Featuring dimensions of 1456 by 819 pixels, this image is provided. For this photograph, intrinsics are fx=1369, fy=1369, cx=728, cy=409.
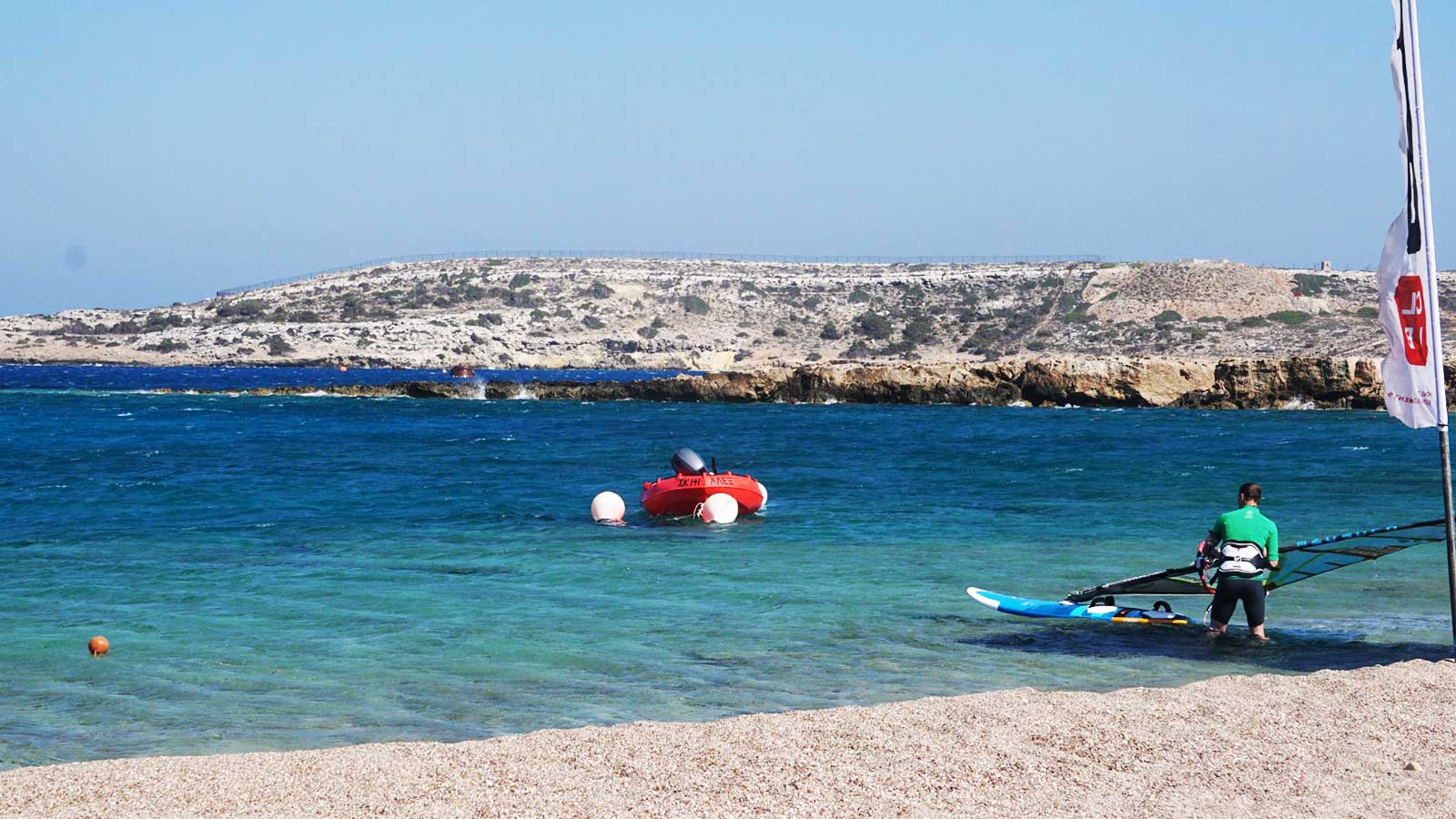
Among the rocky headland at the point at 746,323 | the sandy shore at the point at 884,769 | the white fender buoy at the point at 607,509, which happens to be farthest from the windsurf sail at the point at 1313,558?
the rocky headland at the point at 746,323

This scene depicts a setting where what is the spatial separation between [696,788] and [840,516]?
1732 cm

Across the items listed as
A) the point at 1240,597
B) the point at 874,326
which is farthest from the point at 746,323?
the point at 1240,597

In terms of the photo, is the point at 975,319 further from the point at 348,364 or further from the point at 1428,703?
the point at 1428,703

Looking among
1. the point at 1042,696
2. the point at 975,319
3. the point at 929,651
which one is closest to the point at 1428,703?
the point at 1042,696

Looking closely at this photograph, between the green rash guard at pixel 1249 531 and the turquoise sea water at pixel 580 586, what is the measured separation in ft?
3.25

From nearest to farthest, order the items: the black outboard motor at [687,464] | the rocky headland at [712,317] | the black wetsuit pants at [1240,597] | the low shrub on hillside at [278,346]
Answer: the black wetsuit pants at [1240,597] → the black outboard motor at [687,464] → the rocky headland at [712,317] → the low shrub on hillside at [278,346]

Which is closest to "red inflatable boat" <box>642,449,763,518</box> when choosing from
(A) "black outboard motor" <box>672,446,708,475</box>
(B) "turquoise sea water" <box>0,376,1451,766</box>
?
(A) "black outboard motor" <box>672,446,708,475</box>

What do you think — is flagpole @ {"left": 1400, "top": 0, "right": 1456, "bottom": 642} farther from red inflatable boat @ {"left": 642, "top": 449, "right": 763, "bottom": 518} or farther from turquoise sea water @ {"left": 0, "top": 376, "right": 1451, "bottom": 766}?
red inflatable boat @ {"left": 642, "top": 449, "right": 763, "bottom": 518}

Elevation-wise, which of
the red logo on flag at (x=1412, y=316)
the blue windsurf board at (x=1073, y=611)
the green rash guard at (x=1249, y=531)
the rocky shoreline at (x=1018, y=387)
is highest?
the red logo on flag at (x=1412, y=316)

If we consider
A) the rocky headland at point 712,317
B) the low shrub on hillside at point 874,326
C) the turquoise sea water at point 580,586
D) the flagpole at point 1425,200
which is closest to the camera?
the flagpole at point 1425,200

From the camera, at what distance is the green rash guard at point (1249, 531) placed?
1255 centimetres

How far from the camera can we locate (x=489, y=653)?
42.3 feet

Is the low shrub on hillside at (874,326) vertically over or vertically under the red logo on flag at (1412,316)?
under

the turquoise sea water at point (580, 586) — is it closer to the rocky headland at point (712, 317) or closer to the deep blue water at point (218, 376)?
the deep blue water at point (218, 376)
